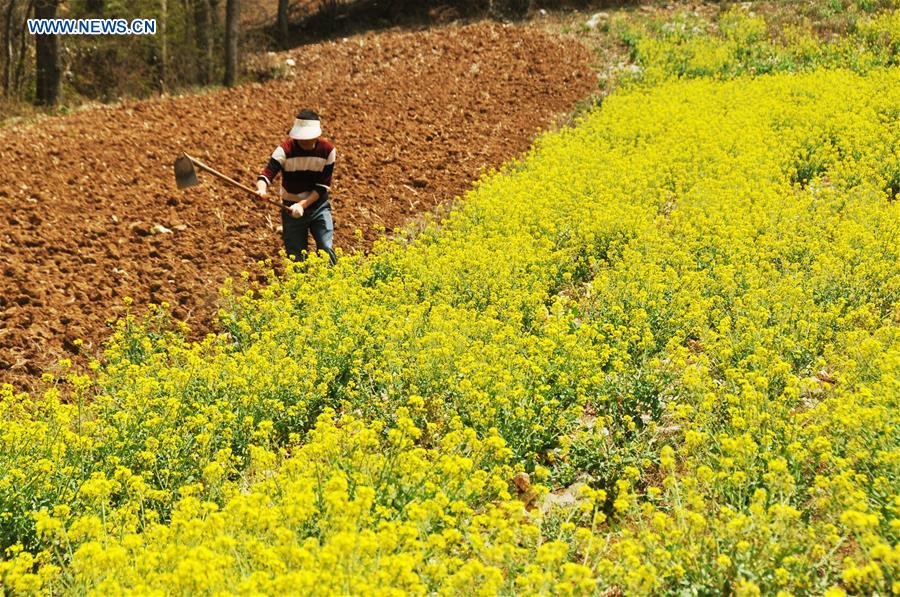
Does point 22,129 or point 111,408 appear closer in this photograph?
point 111,408

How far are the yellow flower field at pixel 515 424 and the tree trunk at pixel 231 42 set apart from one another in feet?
50.8

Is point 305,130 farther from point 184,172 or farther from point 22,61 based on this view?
point 22,61

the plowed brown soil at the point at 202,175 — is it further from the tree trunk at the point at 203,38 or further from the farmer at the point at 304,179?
the tree trunk at the point at 203,38

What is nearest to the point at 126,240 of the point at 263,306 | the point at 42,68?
the point at 263,306

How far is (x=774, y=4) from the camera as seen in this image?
25984mm

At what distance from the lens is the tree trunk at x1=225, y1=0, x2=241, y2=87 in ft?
76.5

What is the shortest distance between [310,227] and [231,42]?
1706cm

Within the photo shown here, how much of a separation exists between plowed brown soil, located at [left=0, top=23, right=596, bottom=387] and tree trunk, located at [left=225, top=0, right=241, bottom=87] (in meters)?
3.20

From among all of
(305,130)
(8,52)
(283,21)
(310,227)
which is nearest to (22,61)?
(8,52)

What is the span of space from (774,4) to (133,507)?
1059 inches

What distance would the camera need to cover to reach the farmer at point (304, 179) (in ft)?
26.9

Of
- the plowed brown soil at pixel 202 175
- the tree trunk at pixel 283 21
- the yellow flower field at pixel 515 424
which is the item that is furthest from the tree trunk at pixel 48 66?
the tree trunk at pixel 283 21

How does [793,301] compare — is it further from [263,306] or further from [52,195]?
[52,195]

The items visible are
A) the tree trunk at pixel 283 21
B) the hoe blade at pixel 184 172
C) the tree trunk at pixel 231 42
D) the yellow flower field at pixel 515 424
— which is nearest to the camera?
the yellow flower field at pixel 515 424
